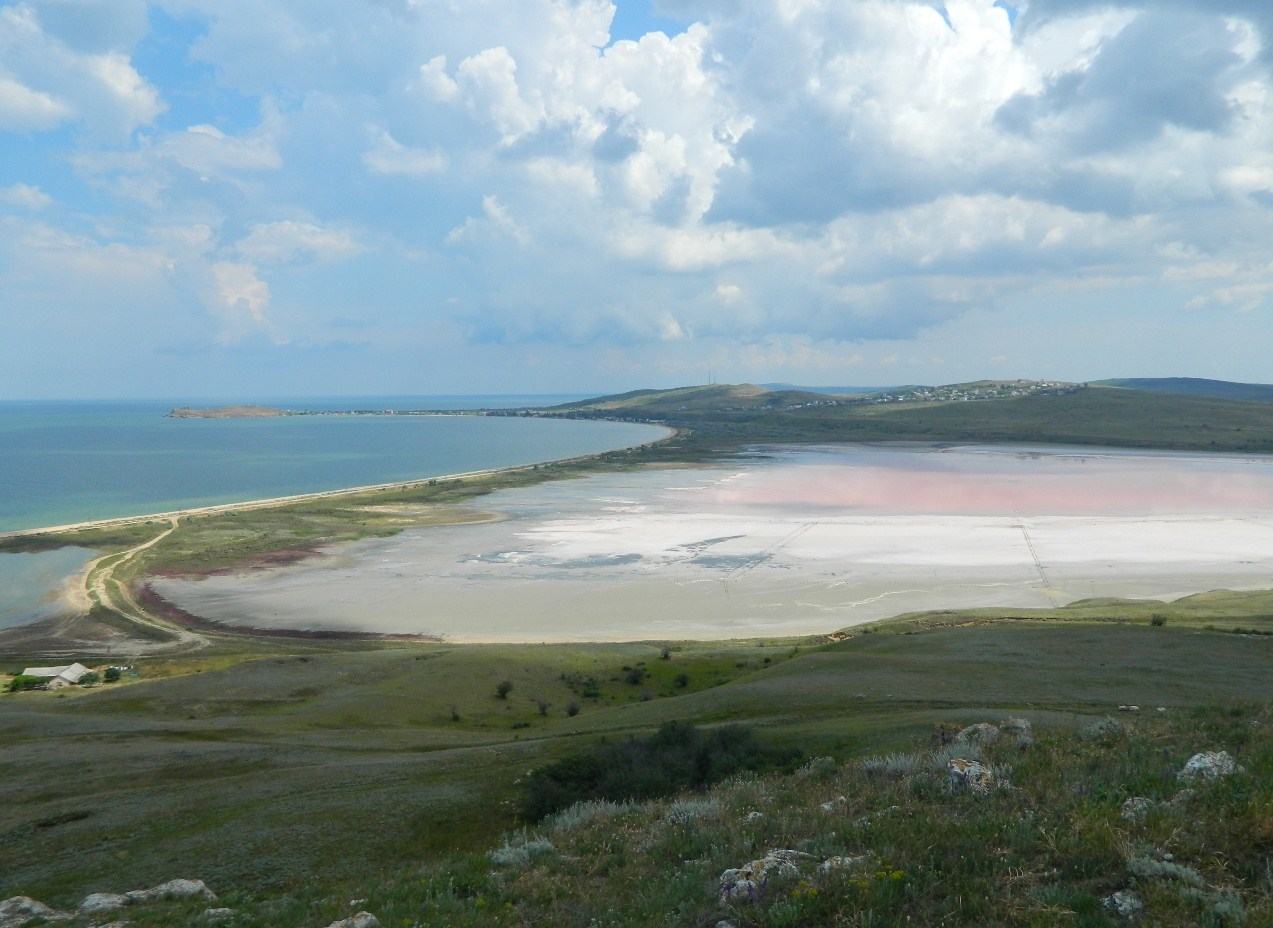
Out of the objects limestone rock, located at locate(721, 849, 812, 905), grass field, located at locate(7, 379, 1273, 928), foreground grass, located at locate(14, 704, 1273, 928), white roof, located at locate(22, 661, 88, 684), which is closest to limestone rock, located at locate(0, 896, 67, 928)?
grass field, located at locate(7, 379, 1273, 928)

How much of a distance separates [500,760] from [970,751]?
11.5 meters

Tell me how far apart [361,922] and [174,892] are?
515 cm

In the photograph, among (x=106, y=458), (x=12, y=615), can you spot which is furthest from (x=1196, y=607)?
(x=106, y=458)

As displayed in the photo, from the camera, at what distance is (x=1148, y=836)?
31.0 feet

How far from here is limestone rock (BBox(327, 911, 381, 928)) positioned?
9969 millimetres

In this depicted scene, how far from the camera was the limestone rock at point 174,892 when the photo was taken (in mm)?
12781

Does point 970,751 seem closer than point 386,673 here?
Yes

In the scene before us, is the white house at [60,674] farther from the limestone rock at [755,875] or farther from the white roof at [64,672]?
the limestone rock at [755,875]

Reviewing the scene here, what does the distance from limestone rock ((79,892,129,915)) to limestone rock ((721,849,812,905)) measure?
9.40m

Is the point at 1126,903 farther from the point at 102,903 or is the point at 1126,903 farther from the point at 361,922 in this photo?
the point at 102,903

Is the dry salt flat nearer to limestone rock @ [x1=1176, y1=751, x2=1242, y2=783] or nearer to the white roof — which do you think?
the white roof

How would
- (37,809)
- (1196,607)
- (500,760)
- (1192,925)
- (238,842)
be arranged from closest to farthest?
(1192,925)
(238,842)
(37,809)
(500,760)
(1196,607)

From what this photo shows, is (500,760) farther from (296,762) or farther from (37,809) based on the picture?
(37,809)

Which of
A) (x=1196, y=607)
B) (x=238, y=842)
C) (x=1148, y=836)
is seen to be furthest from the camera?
(x=1196, y=607)
